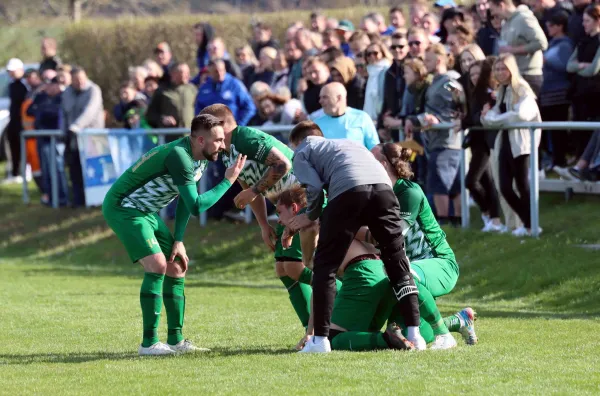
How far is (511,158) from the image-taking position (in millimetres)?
14539

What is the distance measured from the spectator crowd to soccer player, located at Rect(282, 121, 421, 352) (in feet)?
14.1

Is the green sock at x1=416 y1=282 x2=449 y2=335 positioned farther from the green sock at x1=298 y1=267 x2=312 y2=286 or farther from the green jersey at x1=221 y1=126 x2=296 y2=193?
the green jersey at x1=221 y1=126 x2=296 y2=193

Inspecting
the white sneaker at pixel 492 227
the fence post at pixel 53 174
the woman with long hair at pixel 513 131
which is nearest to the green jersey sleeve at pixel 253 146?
the woman with long hair at pixel 513 131

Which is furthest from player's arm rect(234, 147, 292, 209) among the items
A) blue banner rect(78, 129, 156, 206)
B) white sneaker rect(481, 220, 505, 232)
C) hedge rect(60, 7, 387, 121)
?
hedge rect(60, 7, 387, 121)

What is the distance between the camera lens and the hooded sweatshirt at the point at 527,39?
1533 centimetres

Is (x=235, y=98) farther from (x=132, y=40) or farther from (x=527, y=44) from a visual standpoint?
(x=132, y=40)

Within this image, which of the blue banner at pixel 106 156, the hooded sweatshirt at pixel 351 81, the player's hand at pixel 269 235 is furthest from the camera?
the blue banner at pixel 106 156

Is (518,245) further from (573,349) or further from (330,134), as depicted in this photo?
(573,349)

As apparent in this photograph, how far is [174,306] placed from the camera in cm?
1005

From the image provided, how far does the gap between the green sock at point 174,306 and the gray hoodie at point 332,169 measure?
1.50 m

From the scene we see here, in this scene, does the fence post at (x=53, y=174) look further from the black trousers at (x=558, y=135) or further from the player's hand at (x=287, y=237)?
the player's hand at (x=287, y=237)

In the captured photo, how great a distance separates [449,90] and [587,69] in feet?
5.50

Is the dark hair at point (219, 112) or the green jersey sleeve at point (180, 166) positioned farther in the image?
the dark hair at point (219, 112)

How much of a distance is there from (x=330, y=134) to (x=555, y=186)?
12.6 feet
